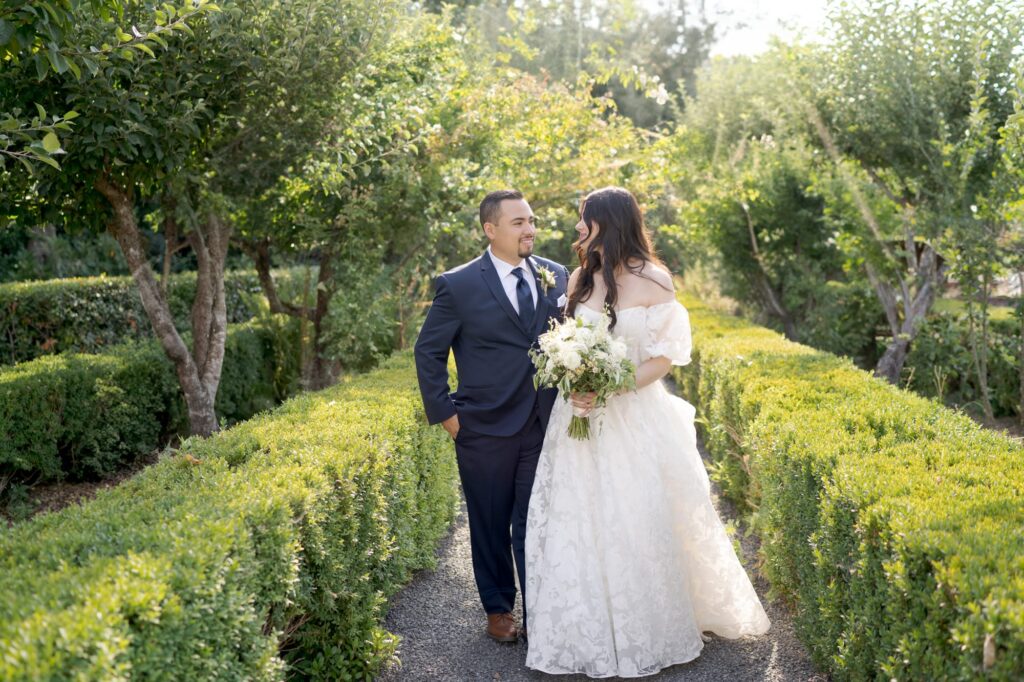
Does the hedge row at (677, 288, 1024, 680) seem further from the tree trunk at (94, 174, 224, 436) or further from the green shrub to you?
the tree trunk at (94, 174, 224, 436)

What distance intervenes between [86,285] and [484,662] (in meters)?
7.77

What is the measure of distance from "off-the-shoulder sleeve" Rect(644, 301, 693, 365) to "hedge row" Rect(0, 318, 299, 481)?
5.01 metres

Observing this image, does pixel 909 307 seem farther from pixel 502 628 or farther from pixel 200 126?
pixel 200 126

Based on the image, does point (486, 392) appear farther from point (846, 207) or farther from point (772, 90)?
point (772, 90)

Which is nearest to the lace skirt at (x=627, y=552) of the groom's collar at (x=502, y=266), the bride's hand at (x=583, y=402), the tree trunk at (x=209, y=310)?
the bride's hand at (x=583, y=402)

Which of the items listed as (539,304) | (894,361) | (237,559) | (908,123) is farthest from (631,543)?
(894,361)

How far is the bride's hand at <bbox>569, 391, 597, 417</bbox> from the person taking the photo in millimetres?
4098

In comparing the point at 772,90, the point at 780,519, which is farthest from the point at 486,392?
the point at 772,90

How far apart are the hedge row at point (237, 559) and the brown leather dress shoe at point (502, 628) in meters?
0.57

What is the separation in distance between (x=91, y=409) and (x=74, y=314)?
301 centimetres

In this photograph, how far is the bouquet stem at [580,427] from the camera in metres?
4.20

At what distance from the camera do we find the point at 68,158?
5480mm

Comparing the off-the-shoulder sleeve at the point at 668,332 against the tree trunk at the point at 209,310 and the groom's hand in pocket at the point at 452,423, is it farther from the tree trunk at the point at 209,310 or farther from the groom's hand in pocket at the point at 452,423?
the tree trunk at the point at 209,310

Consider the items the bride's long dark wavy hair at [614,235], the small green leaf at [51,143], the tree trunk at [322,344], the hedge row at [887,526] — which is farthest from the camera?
the tree trunk at [322,344]
